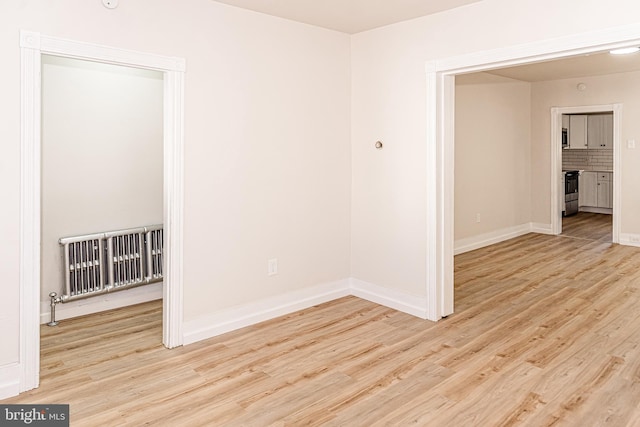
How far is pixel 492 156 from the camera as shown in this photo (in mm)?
7039

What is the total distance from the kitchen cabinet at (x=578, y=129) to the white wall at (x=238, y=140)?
22.0 feet

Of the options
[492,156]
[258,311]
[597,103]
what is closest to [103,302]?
[258,311]

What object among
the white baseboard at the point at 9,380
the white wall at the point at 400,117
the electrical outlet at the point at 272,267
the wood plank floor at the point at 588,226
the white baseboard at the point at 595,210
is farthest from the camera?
the white baseboard at the point at 595,210

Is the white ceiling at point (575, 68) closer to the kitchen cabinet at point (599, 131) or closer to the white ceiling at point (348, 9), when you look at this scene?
the kitchen cabinet at point (599, 131)

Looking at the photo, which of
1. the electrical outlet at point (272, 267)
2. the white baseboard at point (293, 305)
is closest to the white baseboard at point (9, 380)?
the white baseboard at point (293, 305)

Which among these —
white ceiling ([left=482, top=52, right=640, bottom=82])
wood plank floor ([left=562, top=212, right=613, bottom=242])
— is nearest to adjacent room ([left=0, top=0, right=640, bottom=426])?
wood plank floor ([left=562, top=212, right=613, bottom=242])

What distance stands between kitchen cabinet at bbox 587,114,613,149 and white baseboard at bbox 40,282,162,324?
862 centimetres

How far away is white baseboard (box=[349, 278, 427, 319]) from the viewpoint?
13.3ft

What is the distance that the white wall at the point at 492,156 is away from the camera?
6488mm

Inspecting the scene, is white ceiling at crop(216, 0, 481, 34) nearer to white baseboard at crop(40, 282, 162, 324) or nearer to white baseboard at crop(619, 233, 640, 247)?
white baseboard at crop(40, 282, 162, 324)

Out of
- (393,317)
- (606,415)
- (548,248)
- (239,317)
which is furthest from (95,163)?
(548,248)

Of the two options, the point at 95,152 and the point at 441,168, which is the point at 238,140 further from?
the point at 441,168

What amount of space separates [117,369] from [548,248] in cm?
579

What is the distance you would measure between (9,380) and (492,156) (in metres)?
6.37
